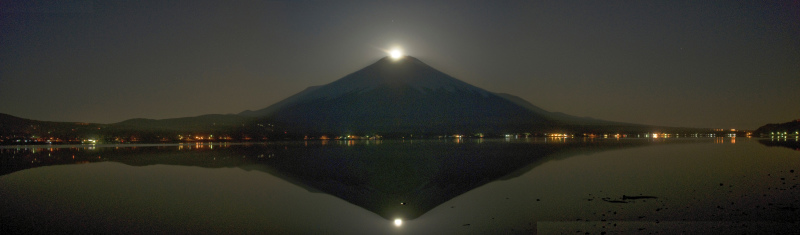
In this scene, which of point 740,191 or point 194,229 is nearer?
point 194,229

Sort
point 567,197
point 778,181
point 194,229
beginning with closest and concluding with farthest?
point 194,229, point 567,197, point 778,181

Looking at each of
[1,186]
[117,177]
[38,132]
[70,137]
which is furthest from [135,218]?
[38,132]

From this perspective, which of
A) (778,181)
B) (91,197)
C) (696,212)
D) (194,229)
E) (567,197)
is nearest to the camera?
(194,229)

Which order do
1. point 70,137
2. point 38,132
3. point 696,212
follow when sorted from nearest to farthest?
point 696,212 < point 70,137 < point 38,132

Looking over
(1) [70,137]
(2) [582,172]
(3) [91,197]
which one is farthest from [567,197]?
(1) [70,137]

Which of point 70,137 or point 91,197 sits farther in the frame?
point 70,137

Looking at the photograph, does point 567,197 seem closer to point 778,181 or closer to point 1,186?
point 778,181

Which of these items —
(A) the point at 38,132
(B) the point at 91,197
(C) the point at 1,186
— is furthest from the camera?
(A) the point at 38,132

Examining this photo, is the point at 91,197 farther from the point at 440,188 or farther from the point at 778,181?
the point at 778,181

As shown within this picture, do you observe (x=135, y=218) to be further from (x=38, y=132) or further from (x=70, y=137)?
(x=38, y=132)
